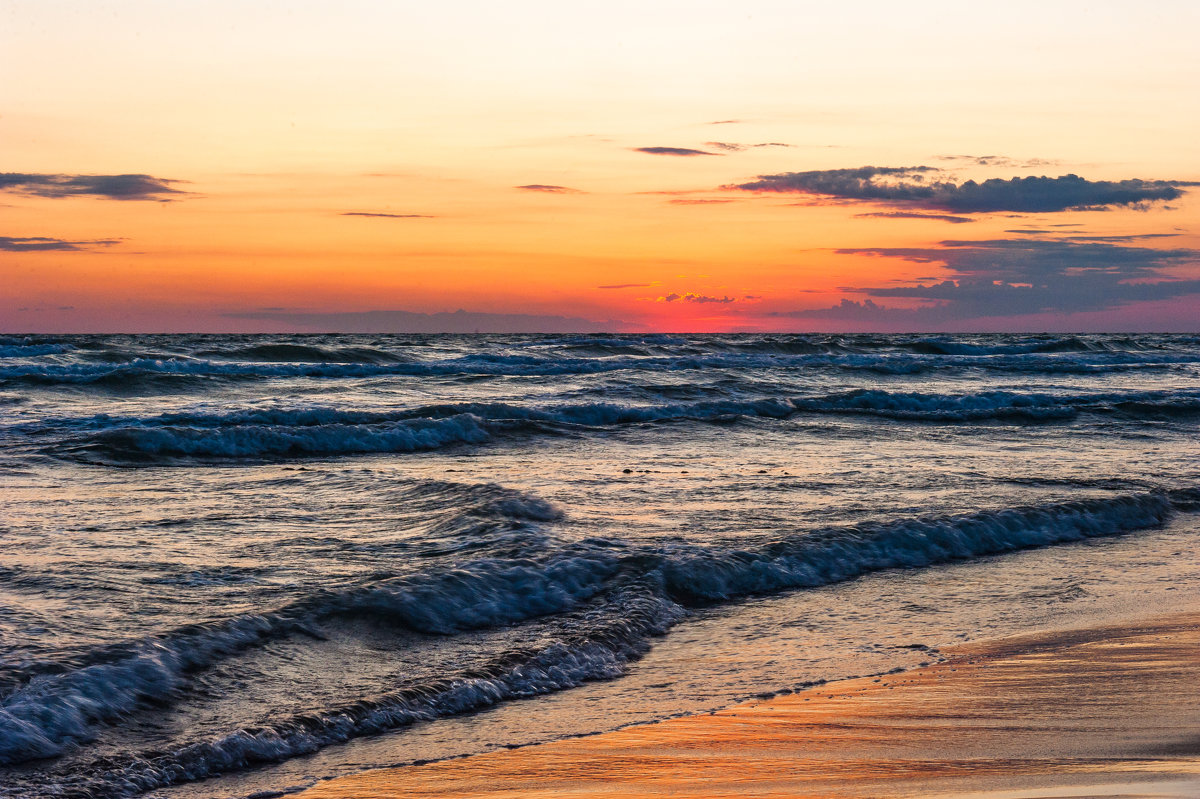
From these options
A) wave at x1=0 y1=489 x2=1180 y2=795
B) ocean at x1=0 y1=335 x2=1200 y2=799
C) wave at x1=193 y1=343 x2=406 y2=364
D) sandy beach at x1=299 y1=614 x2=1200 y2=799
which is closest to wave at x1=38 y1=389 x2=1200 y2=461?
ocean at x1=0 y1=335 x2=1200 y2=799

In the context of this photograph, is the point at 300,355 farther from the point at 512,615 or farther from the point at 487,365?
the point at 512,615

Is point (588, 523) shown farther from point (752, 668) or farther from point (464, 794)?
point (464, 794)

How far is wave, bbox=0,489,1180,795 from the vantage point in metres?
4.09

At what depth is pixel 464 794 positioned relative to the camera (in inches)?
146

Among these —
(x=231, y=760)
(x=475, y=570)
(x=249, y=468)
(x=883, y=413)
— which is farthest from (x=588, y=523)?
(x=883, y=413)

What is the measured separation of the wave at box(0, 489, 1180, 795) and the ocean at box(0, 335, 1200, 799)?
17 mm

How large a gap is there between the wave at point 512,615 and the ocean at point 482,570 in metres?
0.02

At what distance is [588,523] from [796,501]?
7.39 ft

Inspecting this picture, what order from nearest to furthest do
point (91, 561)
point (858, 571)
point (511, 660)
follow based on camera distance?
point (511, 660)
point (91, 561)
point (858, 571)

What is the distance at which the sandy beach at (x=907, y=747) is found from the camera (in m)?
3.72

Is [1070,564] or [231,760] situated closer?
[231,760]

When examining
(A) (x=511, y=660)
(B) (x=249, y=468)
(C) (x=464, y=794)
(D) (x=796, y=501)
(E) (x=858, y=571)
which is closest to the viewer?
(C) (x=464, y=794)

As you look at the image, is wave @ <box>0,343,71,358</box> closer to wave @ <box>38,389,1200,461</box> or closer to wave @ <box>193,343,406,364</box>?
wave @ <box>193,343,406,364</box>

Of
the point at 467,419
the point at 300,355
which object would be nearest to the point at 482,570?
the point at 467,419
